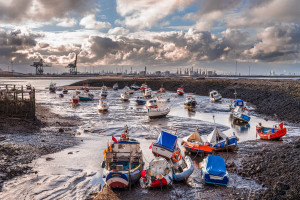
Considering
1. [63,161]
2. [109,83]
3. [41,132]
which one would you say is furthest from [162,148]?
[109,83]

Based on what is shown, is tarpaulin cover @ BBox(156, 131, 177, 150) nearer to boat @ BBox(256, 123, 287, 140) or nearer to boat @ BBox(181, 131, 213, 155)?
boat @ BBox(181, 131, 213, 155)

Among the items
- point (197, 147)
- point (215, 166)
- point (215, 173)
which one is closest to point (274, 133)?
point (197, 147)

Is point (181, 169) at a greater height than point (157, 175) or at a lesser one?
lesser

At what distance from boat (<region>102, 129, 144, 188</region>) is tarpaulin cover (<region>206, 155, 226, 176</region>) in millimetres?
4572

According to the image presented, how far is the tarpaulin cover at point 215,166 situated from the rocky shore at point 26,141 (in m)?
12.3

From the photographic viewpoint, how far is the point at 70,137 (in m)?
25.3

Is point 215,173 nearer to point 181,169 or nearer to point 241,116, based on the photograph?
point 181,169

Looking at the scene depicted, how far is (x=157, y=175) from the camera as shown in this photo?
574 inches

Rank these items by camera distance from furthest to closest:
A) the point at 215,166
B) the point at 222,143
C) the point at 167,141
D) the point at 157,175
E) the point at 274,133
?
the point at 274,133 < the point at 222,143 < the point at 167,141 < the point at 215,166 < the point at 157,175

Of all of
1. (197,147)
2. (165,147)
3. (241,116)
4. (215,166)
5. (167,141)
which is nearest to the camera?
(215,166)

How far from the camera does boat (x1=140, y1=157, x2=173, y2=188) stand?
1447cm

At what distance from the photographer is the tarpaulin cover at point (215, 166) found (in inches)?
588

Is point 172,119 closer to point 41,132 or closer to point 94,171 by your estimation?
point 41,132

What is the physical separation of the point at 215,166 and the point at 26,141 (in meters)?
17.7
